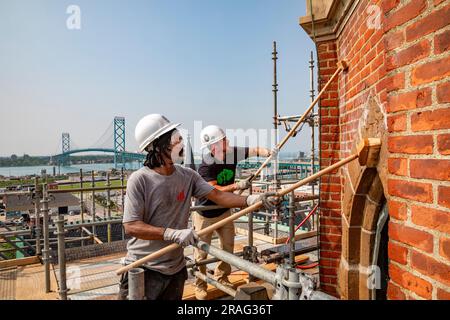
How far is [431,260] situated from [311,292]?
0.49 m

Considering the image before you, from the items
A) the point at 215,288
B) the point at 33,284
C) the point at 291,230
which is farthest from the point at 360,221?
the point at 33,284

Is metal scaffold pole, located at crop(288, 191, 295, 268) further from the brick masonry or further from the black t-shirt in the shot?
Answer: the brick masonry

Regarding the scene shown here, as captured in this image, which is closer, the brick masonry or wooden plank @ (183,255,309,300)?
wooden plank @ (183,255,309,300)

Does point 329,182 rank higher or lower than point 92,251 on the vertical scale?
higher

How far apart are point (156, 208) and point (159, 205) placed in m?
0.04

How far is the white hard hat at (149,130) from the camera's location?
8.87 feet

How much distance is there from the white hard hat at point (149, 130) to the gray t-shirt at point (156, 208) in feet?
0.92

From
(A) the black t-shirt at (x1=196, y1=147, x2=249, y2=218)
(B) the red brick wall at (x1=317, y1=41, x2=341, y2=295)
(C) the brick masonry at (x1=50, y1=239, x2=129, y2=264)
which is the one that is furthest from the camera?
(C) the brick masonry at (x1=50, y1=239, x2=129, y2=264)

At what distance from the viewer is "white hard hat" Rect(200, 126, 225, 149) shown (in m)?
4.59

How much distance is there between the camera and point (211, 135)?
4633 mm

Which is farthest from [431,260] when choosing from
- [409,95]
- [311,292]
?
[409,95]

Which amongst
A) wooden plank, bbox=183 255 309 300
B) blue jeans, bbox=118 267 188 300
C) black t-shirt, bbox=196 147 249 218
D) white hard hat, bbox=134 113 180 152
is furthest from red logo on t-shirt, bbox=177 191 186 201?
wooden plank, bbox=183 255 309 300

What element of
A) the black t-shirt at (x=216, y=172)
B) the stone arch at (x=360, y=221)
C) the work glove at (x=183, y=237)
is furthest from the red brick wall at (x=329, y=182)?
the work glove at (x=183, y=237)

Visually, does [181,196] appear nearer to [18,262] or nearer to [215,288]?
[215,288]
